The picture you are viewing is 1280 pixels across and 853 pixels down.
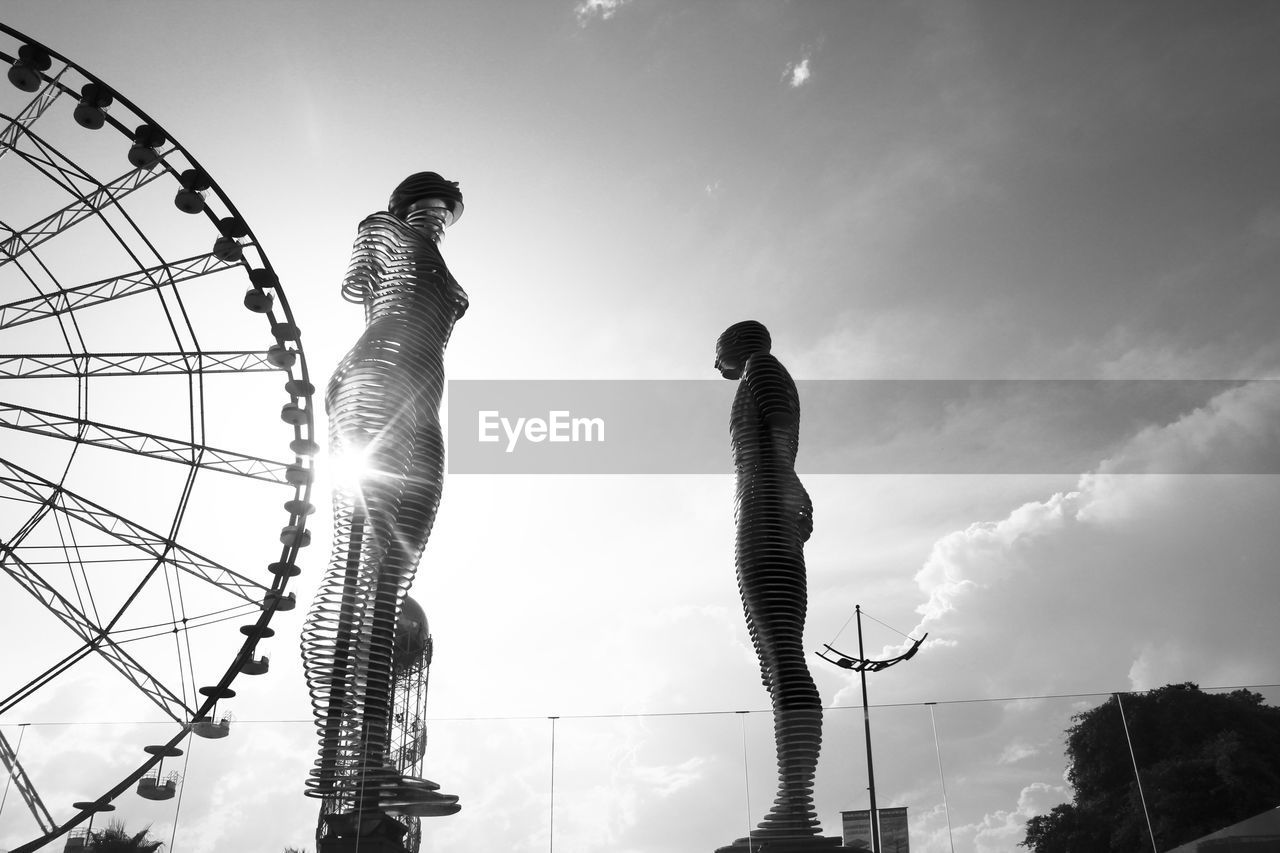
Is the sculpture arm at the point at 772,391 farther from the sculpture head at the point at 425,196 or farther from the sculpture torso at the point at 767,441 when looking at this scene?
the sculpture head at the point at 425,196

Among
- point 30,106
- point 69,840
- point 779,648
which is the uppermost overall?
point 30,106

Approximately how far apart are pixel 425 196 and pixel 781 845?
55.4 feet

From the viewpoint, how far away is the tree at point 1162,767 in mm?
18681

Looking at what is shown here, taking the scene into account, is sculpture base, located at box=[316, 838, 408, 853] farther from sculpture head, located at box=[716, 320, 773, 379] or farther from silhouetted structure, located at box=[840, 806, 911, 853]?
sculpture head, located at box=[716, 320, 773, 379]

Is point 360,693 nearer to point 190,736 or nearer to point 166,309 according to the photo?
point 190,736

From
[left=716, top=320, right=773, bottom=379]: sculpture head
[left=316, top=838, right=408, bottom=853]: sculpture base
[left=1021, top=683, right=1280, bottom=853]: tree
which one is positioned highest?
[left=716, top=320, right=773, bottom=379]: sculpture head

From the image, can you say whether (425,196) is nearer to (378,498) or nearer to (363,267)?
(363,267)

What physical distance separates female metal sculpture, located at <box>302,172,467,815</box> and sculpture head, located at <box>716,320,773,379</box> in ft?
21.3

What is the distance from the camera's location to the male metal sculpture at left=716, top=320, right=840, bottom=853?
18.2m

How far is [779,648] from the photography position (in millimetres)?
19656

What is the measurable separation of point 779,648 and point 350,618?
860cm

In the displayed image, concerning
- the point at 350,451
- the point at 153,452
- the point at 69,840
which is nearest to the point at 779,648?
the point at 350,451

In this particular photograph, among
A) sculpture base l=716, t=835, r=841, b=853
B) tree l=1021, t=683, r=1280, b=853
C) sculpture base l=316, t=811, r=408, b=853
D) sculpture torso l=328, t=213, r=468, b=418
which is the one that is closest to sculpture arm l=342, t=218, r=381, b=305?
sculpture torso l=328, t=213, r=468, b=418

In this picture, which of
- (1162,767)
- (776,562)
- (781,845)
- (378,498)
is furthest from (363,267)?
(1162,767)
